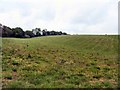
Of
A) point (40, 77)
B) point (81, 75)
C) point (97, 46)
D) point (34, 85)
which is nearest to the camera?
point (34, 85)

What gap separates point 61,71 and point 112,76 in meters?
4.21

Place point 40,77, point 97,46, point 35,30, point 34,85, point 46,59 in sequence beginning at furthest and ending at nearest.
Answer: point 35,30 → point 97,46 → point 46,59 → point 40,77 → point 34,85

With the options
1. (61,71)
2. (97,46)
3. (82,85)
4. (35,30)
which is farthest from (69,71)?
(35,30)

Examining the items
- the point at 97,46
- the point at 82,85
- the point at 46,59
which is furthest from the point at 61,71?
the point at 97,46

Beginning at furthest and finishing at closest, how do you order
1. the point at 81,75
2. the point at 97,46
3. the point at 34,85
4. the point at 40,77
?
the point at 97,46, the point at 81,75, the point at 40,77, the point at 34,85

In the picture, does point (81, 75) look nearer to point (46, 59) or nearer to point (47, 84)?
point (47, 84)

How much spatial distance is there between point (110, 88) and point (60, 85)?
332 cm

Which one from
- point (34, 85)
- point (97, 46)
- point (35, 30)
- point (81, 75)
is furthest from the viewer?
point (35, 30)

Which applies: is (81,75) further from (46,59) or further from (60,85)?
(46,59)

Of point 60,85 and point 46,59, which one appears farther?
point 46,59

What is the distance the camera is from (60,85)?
21.0 m

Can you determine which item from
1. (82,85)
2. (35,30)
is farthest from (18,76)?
(35,30)

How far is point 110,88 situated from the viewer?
21094 millimetres

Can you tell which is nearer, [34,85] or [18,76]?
[34,85]
